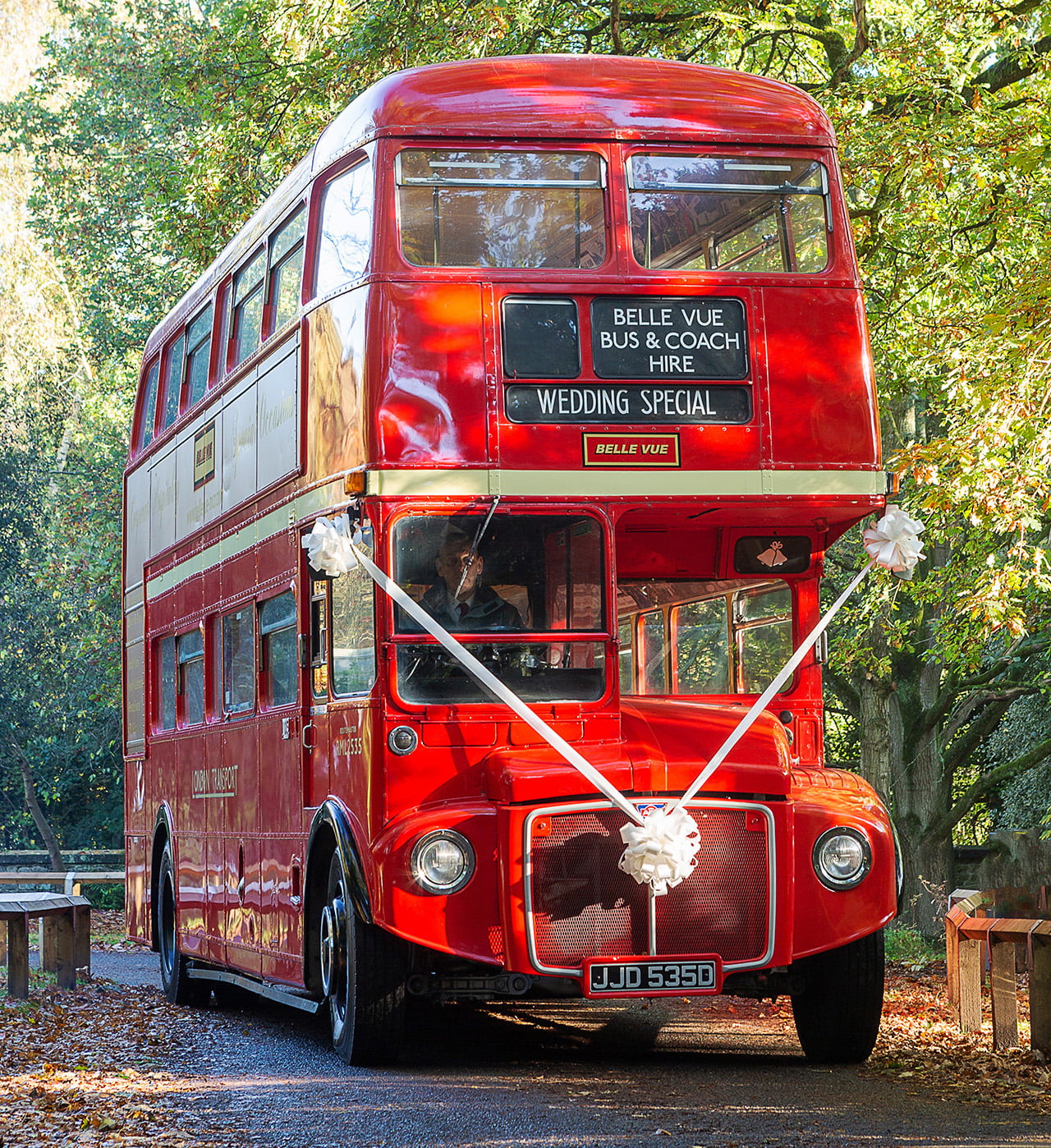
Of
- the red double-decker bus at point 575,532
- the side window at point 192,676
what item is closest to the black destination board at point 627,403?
the red double-decker bus at point 575,532

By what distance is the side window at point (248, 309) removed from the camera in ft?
40.3

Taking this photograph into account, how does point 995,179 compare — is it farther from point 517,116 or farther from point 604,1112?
point 604,1112

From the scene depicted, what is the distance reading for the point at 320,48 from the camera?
17.2m

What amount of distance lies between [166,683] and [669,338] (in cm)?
743

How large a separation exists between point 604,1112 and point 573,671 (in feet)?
7.63

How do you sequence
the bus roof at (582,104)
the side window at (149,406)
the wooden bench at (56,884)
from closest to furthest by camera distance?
the bus roof at (582,104)
the side window at (149,406)
the wooden bench at (56,884)

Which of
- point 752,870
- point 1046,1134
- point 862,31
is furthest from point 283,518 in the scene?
point 862,31

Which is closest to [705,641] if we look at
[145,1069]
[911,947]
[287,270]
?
[287,270]

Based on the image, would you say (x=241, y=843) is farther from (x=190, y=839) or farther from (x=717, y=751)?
(x=717, y=751)

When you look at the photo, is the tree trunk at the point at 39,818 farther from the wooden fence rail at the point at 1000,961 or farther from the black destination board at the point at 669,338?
the black destination board at the point at 669,338

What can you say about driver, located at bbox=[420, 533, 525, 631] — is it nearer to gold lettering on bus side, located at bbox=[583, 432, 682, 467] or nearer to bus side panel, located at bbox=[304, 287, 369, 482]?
bus side panel, located at bbox=[304, 287, 369, 482]

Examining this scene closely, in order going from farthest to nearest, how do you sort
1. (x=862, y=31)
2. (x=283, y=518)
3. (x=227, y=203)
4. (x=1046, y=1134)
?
1. (x=227, y=203)
2. (x=862, y=31)
3. (x=283, y=518)
4. (x=1046, y=1134)

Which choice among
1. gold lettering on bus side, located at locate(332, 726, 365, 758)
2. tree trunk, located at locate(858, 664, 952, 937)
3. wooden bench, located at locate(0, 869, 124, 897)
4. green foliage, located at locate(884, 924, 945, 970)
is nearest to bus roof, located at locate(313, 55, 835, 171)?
gold lettering on bus side, located at locate(332, 726, 365, 758)

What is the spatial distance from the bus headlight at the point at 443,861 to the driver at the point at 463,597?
42.4 inches
